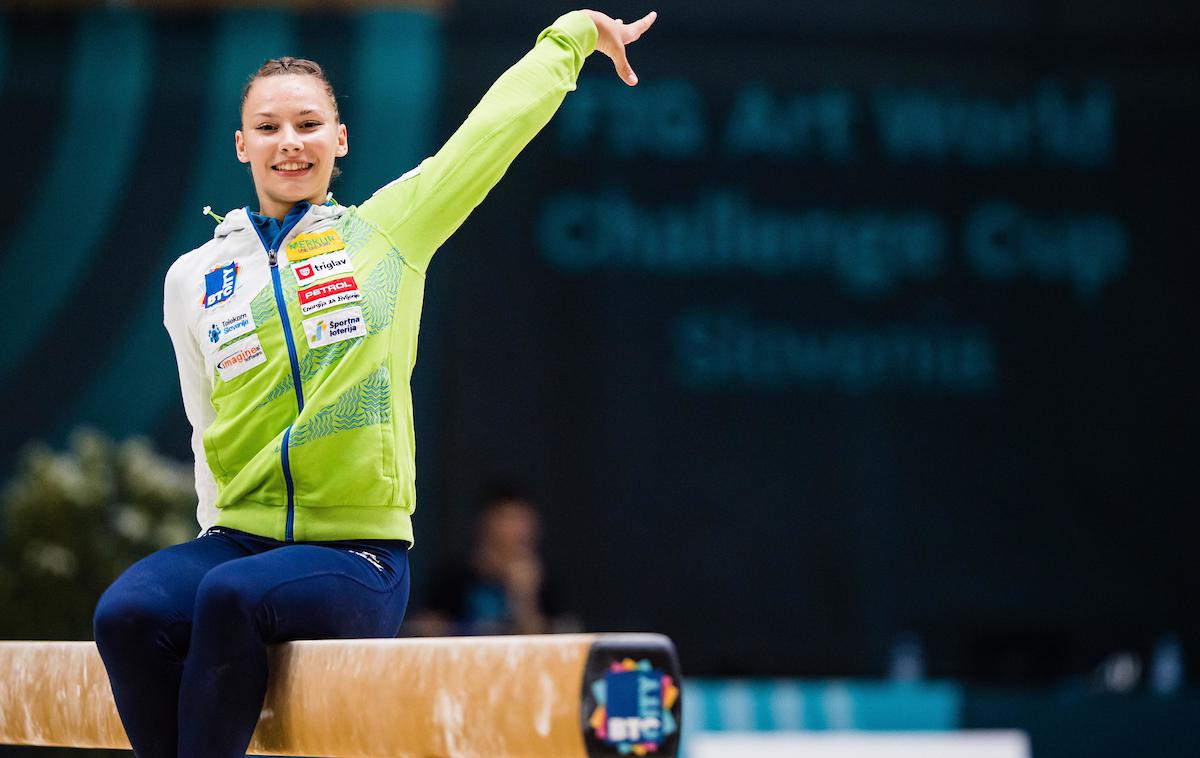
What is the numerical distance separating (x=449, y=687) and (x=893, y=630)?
549 cm

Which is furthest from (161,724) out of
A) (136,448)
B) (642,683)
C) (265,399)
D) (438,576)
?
(438,576)

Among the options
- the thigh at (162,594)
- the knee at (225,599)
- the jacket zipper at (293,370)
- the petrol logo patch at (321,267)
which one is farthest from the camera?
the petrol logo patch at (321,267)

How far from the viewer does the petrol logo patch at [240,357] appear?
2.51 metres

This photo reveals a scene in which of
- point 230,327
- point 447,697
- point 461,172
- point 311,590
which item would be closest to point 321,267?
point 230,327

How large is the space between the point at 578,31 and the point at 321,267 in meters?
0.65

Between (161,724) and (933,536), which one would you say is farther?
(933,536)

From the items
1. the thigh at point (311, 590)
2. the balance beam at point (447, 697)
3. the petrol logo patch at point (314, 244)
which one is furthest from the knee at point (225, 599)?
the petrol logo patch at point (314, 244)

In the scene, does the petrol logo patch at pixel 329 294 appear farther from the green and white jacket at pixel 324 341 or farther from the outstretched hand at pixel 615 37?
the outstretched hand at pixel 615 37

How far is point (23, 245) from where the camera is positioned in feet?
23.2

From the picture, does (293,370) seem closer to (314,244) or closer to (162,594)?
(314,244)

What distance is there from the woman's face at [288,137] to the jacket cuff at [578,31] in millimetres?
425

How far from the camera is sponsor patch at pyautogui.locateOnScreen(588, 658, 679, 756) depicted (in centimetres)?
178

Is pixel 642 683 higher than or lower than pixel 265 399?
lower

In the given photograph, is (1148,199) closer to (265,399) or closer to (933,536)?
(933,536)
